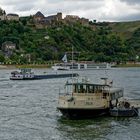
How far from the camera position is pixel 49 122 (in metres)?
68.2

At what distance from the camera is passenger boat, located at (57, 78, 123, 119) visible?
6794cm

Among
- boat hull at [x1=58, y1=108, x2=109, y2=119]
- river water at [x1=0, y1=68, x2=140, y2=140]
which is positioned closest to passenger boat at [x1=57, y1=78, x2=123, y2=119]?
boat hull at [x1=58, y1=108, x2=109, y2=119]

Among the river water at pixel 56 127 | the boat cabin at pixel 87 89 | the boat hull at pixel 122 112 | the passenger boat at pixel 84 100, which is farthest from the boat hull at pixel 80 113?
the boat cabin at pixel 87 89

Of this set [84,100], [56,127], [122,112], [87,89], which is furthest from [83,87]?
[56,127]

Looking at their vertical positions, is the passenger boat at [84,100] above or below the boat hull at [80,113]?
above

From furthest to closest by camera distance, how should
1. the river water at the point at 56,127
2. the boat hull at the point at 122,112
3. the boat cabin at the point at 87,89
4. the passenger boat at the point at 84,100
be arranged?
1. the boat hull at the point at 122,112
2. the boat cabin at the point at 87,89
3. the passenger boat at the point at 84,100
4. the river water at the point at 56,127

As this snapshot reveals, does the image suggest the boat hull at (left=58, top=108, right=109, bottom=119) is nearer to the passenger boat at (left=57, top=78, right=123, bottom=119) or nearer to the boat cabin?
the passenger boat at (left=57, top=78, right=123, bottom=119)

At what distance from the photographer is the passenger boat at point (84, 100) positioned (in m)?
67.9

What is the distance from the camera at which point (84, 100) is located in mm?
68688

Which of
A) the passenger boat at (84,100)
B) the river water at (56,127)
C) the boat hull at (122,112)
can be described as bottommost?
the river water at (56,127)

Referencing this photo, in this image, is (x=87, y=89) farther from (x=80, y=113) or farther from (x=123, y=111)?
(x=123, y=111)

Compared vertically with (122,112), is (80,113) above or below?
above

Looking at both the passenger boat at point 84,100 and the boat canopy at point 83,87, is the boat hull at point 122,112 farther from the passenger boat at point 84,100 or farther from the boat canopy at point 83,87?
the boat canopy at point 83,87

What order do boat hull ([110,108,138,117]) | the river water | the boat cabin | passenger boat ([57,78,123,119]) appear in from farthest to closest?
boat hull ([110,108,138,117]), the boat cabin, passenger boat ([57,78,123,119]), the river water
